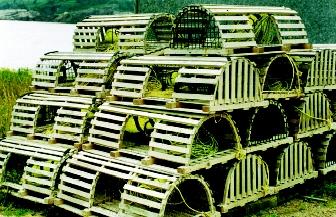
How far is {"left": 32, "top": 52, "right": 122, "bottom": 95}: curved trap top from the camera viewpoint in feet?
34.6

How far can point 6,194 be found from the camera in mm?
10562

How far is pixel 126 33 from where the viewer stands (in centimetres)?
1168

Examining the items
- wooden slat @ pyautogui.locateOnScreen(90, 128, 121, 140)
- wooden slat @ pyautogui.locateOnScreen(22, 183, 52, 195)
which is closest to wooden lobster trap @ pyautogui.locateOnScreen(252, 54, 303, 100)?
wooden slat @ pyautogui.locateOnScreen(90, 128, 121, 140)

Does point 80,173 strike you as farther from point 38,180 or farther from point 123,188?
point 123,188

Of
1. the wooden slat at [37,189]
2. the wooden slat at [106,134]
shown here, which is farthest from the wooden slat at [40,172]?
the wooden slat at [106,134]

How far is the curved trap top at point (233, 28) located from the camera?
9.28m

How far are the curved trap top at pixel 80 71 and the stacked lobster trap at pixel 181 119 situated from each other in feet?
0.09

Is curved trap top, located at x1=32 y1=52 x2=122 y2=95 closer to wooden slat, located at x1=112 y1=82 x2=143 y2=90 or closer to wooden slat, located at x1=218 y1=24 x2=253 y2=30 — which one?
wooden slat, located at x1=112 y1=82 x2=143 y2=90

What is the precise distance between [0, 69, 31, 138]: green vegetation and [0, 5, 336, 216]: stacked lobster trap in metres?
1.81

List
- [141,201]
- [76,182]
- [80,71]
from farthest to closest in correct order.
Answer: [80,71]
[76,182]
[141,201]

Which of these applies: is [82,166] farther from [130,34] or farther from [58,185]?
[130,34]

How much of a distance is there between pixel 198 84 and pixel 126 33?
315cm

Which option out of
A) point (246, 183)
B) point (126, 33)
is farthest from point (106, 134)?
point (126, 33)

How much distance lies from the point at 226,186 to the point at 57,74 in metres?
4.54
